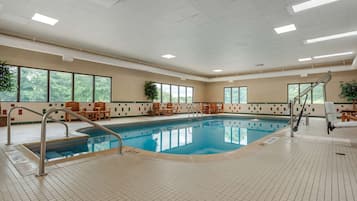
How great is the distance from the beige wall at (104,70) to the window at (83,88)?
27 cm

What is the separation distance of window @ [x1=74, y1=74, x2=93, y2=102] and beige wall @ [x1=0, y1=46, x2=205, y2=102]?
273 mm

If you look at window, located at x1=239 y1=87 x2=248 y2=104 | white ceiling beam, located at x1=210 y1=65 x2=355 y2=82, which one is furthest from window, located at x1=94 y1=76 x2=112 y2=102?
window, located at x1=239 y1=87 x2=248 y2=104

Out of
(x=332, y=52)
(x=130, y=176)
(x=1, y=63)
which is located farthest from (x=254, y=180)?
(x=332, y=52)

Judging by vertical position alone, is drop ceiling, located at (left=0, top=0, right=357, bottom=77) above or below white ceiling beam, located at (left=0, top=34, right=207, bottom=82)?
above

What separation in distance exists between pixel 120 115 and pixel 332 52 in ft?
31.9

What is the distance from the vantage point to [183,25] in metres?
4.79

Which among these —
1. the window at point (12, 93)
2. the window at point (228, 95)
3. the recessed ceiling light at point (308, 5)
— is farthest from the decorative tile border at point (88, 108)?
the recessed ceiling light at point (308, 5)

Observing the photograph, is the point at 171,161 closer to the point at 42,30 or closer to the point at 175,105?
the point at 42,30

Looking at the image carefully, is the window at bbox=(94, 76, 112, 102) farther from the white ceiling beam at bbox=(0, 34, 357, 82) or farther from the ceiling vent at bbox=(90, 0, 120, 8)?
the ceiling vent at bbox=(90, 0, 120, 8)

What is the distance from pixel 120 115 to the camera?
9.18 meters

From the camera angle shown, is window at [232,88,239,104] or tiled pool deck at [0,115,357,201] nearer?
tiled pool deck at [0,115,357,201]

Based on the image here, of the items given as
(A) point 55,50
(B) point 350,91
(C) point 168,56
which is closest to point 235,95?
(B) point 350,91

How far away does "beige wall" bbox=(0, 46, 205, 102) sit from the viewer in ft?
20.4

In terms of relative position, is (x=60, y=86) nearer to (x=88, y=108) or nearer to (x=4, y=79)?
(x=88, y=108)
